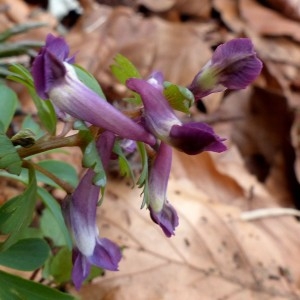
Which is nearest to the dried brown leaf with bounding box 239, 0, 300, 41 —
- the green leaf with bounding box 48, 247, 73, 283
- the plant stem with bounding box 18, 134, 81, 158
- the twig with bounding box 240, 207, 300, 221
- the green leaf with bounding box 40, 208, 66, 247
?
the twig with bounding box 240, 207, 300, 221

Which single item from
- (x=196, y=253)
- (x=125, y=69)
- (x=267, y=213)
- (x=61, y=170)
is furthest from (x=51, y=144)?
(x=267, y=213)

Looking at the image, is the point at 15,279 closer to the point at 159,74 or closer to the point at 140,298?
the point at 159,74

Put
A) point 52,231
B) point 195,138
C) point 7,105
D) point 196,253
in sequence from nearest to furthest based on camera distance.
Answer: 1. point 195,138
2. point 7,105
3. point 52,231
4. point 196,253

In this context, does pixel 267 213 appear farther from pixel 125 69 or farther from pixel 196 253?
pixel 125 69

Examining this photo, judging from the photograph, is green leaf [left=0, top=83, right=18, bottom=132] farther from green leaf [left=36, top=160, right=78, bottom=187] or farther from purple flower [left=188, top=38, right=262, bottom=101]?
purple flower [left=188, top=38, right=262, bottom=101]

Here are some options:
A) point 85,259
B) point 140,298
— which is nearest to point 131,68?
point 85,259

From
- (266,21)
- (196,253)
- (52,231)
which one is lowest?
(266,21)

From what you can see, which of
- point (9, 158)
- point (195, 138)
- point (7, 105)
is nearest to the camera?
point (195, 138)
